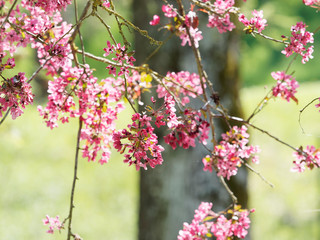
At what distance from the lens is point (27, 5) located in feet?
7.07

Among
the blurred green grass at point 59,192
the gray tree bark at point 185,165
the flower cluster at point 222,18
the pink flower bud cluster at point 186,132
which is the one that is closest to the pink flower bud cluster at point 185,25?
the flower cluster at point 222,18

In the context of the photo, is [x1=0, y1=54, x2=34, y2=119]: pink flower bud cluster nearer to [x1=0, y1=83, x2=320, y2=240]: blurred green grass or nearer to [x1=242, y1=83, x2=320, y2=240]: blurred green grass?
[x1=242, y1=83, x2=320, y2=240]: blurred green grass

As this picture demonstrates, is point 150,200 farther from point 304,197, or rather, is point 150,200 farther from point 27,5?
point 304,197

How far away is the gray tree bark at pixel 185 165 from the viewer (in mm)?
3836

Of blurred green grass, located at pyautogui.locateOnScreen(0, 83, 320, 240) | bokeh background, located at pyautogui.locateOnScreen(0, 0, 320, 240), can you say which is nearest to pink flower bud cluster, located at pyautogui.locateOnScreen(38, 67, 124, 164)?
bokeh background, located at pyautogui.locateOnScreen(0, 0, 320, 240)

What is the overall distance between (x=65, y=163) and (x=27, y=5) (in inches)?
273

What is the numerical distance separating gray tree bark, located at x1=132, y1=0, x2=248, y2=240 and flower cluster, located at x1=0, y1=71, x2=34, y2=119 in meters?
2.20

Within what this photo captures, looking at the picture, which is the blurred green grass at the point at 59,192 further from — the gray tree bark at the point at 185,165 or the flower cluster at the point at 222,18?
the flower cluster at the point at 222,18

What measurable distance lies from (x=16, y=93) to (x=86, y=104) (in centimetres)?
43

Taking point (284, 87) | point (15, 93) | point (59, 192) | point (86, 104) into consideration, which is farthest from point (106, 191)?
point (15, 93)

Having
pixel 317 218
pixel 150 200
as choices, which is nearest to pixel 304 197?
pixel 317 218

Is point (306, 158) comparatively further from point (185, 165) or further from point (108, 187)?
point (108, 187)

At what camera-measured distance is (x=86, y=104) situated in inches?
78.6

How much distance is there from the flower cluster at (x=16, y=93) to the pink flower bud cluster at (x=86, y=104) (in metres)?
0.35
